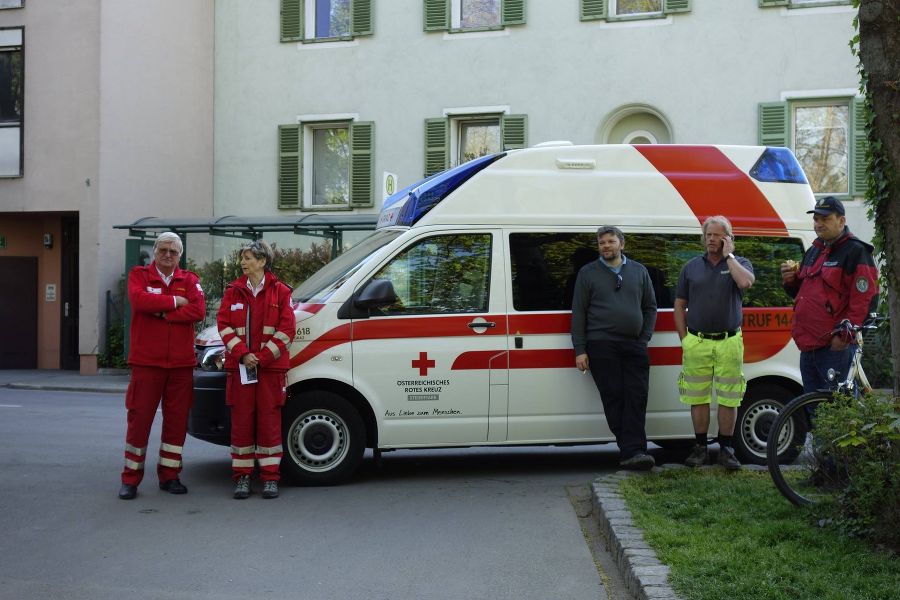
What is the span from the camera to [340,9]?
2277cm

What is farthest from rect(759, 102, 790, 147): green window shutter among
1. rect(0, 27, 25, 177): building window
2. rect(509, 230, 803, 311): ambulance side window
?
rect(0, 27, 25, 177): building window

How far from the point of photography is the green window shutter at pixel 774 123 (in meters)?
20.0

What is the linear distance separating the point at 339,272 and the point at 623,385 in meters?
2.40

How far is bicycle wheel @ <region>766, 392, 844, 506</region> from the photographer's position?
5.93m

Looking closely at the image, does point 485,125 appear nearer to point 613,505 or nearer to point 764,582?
point 613,505

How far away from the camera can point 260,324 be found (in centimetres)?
780

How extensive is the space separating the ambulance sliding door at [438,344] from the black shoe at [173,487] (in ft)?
4.96

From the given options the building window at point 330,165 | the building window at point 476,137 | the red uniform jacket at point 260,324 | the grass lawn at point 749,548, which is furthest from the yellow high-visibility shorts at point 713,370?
the building window at point 330,165

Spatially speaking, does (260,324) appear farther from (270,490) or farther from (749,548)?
(749,548)

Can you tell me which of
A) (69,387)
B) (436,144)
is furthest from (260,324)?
(436,144)

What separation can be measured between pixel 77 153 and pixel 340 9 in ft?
20.6

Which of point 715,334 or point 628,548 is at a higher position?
point 715,334

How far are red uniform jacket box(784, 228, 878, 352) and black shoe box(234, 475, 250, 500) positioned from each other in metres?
4.08

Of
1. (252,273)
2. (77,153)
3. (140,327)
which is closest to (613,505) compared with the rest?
(252,273)
